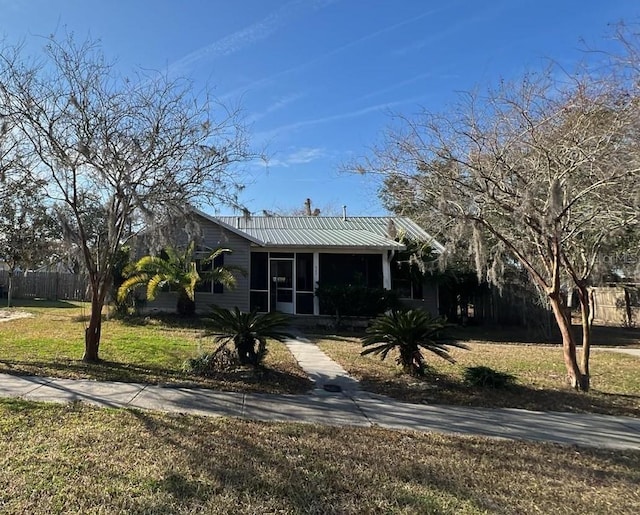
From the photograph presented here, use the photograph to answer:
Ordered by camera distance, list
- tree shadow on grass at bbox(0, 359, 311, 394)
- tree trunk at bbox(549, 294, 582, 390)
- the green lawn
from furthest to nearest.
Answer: tree trunk at bbox(549, 294, 582, 390) → the green lawn → tree shadow on grass at bbox(0, 359, 311, 394)

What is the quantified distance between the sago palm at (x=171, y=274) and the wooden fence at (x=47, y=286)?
13.4 meters

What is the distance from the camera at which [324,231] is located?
19.8 metres

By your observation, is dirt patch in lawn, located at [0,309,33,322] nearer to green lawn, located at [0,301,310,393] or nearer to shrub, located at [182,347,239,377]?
green lawn, located at [0,301,310,393]

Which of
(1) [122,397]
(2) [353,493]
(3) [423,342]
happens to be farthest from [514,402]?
(1) [122,397]

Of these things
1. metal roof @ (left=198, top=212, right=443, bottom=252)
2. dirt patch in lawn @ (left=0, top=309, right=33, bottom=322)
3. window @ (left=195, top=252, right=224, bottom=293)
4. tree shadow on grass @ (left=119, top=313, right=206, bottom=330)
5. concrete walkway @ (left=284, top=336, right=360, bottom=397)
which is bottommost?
concrete walkway @ (left=284, top=336, right=360, bottom=397)

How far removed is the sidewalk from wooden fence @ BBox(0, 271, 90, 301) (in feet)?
70.7

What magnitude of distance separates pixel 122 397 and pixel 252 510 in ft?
11.3

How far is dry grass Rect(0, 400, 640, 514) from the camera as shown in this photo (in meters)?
3.21

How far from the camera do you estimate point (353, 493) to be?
340cm

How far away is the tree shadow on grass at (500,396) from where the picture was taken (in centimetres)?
665

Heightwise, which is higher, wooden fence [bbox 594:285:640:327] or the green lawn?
wooden fence [bbox 594:285:640:327]

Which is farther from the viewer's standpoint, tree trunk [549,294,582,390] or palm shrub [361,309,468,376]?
palm shrub [361,309,468,376]

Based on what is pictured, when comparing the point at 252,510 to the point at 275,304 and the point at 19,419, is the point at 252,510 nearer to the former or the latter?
the point at 19,419

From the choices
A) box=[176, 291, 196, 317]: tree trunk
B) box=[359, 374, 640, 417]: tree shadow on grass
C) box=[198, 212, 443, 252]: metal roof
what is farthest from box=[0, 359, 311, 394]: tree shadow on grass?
box=[198, 212, 443, 252]: metal roof
